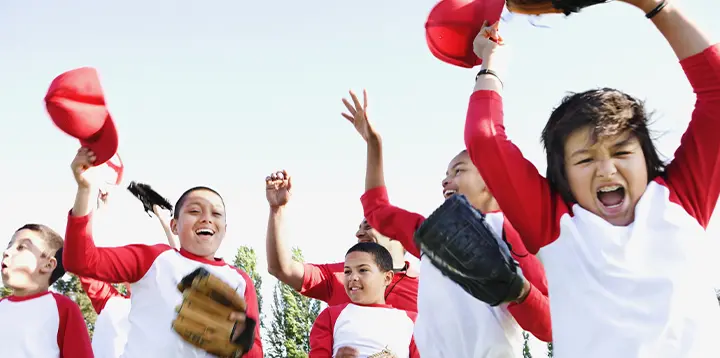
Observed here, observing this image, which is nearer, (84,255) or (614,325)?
(614,325)

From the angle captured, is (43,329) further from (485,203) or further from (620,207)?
(620,207)

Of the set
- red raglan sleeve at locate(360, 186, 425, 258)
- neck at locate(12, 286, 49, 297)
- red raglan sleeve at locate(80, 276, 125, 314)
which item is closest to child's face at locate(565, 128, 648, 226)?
red raglan sleeve at locate(360, 186, 425, 258)

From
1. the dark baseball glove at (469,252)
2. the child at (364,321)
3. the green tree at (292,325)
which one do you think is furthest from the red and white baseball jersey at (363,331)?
the green tree at (292,325)

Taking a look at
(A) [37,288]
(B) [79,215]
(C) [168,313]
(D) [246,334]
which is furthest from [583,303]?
(A) [37,288]

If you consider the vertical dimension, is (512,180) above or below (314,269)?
above

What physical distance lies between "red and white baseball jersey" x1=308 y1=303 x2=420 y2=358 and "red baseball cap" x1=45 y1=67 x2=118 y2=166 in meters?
1.95

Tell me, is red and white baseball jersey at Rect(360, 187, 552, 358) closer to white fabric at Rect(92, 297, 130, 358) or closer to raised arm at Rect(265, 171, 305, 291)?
raised arm at Rect(265, 171, 305, 291)

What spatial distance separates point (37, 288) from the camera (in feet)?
16.9

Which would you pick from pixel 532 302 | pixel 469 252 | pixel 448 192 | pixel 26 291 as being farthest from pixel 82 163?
pixel 532 302

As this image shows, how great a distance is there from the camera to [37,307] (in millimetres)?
4965

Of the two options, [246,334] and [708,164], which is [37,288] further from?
[708,164]

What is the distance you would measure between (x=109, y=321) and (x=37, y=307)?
2.62 meters

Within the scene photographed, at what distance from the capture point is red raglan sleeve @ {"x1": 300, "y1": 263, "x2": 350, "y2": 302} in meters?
5.43

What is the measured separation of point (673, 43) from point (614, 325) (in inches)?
38.9
